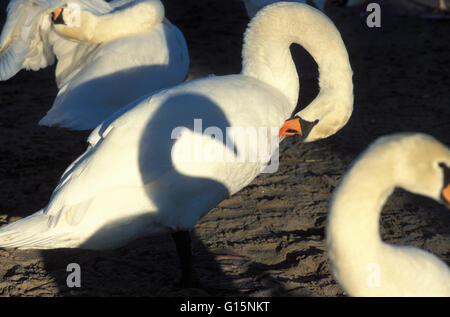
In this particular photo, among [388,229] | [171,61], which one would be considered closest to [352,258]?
[388,229]

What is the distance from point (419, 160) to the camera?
2334 millimetres

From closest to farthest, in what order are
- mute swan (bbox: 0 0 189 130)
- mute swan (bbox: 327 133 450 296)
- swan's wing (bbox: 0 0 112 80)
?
mute swan (bbox: 327 133 450 296) → mute swan (bbox: 0 0 189 130) → swan's wing (bbox: 0 0 112 80)

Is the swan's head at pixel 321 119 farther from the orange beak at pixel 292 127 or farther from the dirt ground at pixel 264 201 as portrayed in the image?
the dirt ground at pixel 264 201

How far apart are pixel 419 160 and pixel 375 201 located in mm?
222

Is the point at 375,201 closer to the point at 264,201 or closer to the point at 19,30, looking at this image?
the point at 264,201

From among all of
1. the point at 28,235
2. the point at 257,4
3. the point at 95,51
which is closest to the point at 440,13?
the point at 257,4

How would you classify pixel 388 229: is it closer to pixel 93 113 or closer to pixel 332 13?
pixel 93 113

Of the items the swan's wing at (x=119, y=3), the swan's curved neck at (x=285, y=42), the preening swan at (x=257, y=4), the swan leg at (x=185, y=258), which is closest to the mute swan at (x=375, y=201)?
the swan leg at (x=185, y=258)

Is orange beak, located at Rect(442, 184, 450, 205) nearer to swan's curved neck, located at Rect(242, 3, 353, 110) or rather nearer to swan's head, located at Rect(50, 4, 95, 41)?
swan's curved neck, located at Rect(242, 3, 353, 110)

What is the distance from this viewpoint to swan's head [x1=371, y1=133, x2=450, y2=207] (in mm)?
2311

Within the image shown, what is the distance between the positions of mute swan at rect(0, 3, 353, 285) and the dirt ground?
0.36 metres

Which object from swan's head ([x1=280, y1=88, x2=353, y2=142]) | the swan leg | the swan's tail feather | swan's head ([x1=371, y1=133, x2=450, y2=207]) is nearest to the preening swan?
swan's head ([x1=280, y1=88, x2=353, y2=142])

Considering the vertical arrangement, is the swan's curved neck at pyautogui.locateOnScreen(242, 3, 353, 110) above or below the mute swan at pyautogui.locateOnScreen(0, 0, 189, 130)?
above
